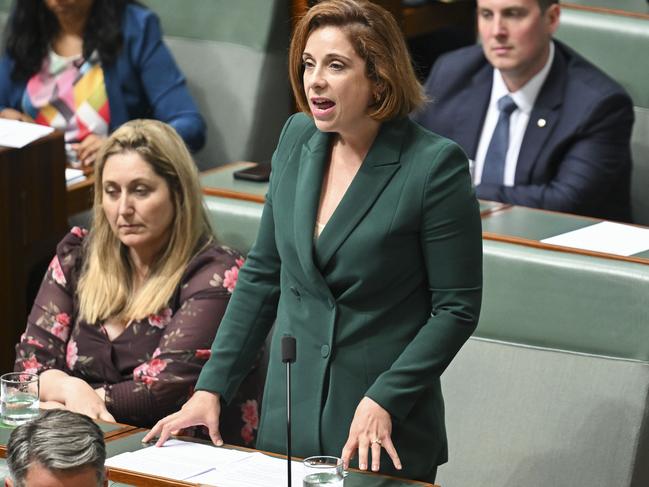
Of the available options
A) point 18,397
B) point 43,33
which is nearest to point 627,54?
point 43,33

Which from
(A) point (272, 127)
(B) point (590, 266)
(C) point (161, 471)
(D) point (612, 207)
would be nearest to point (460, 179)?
(C) point (161, 471)

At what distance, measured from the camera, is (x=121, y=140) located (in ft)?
8.05

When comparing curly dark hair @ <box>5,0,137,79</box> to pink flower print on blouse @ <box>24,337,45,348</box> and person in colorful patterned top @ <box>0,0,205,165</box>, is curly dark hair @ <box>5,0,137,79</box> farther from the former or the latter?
pink flower print on blouse @ <box>24,337,45,348</box>

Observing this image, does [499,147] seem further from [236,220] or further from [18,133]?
[18,133]

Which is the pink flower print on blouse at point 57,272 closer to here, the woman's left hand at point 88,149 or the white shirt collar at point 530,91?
the woman's left hand at point 88,149

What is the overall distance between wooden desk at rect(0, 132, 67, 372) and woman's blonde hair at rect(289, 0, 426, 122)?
1320 millimetres

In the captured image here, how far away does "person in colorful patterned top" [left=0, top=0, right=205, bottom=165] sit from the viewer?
138 inches

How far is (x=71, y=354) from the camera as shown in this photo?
8.04 feet

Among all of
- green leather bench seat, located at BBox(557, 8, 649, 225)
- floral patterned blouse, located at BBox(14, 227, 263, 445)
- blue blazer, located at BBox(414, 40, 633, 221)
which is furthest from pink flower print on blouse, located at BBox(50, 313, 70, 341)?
green leather bench seat, located at BBox(557, 8, 649, 225)

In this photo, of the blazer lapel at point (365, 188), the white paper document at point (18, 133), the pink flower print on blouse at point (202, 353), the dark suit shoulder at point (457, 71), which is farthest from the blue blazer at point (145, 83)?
the blazer lapel at point (365, 188)

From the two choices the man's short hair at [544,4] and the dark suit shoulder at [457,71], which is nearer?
the man's short hair at [544,4]

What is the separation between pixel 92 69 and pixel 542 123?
1158mm

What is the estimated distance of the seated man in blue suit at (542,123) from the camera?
307cm

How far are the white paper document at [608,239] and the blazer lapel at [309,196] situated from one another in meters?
0.74
